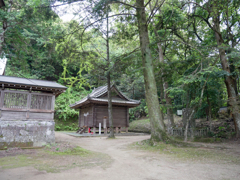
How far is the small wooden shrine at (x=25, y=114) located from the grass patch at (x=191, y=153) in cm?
569

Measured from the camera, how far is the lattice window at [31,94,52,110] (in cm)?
923

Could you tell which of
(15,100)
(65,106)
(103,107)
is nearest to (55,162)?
(15,100)

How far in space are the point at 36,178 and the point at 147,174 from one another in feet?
8.86

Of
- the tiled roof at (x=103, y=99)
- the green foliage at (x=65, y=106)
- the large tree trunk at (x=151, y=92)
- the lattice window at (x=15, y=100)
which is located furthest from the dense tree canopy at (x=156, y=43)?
the green foliage at (x=65, y=106)

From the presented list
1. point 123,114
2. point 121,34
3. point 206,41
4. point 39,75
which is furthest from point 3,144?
point 39,75

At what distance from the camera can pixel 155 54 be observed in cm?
1589

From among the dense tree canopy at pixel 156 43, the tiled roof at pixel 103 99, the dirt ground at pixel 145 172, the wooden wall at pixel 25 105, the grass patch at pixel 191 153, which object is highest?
the dense tree canopy at pixel 156 43

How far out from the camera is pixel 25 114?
8820 mm

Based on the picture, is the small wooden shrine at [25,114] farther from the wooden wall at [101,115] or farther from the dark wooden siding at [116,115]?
the dark wooden siding at [116,115]

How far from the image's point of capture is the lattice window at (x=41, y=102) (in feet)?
30.3

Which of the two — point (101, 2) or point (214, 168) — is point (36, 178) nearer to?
point (214, 168)

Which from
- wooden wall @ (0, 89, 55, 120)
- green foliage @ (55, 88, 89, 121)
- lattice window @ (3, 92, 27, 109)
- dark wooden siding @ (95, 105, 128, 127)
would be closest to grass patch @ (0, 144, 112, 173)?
wooden wall @ (0, 89, 55, 120)

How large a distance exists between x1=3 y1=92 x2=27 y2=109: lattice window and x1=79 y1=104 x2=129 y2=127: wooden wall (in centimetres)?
933

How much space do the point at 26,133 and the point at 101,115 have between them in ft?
34.2
